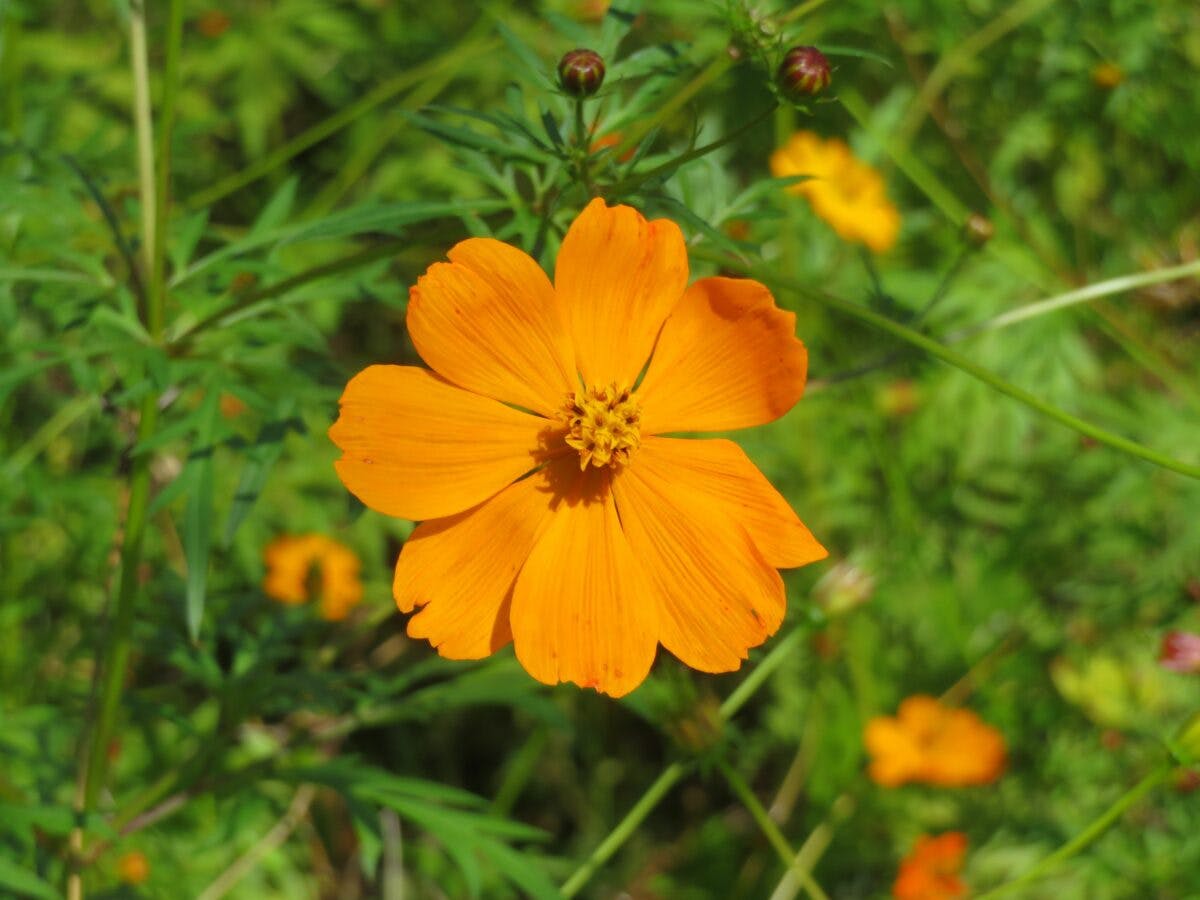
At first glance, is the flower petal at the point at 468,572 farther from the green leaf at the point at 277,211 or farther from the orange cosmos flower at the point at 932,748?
the orange cosmos flower at the point at 932,748

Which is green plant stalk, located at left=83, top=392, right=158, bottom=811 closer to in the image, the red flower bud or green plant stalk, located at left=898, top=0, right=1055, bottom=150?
the red flower bud

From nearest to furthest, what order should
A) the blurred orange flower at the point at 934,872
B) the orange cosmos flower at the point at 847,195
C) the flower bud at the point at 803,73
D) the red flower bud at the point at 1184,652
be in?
1. the flower bud at the point at 803,73
2. the red flower bud at the point at 1184,652
3. the blurred orange flower at the point at 934,872
4. the orange cosmos flower at the point at 847,195

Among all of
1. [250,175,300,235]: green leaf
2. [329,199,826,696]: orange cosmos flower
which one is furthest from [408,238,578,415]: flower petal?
[250,175,300,235]: green leaf

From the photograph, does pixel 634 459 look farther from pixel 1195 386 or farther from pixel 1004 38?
pixel 1004 38

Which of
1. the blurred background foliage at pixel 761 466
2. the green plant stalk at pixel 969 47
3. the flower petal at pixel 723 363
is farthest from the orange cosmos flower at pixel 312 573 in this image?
the green plant stalk at pixel 969 47

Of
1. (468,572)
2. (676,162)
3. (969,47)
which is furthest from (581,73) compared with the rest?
(969,47)

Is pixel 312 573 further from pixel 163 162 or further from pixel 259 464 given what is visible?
pixel 163 162
